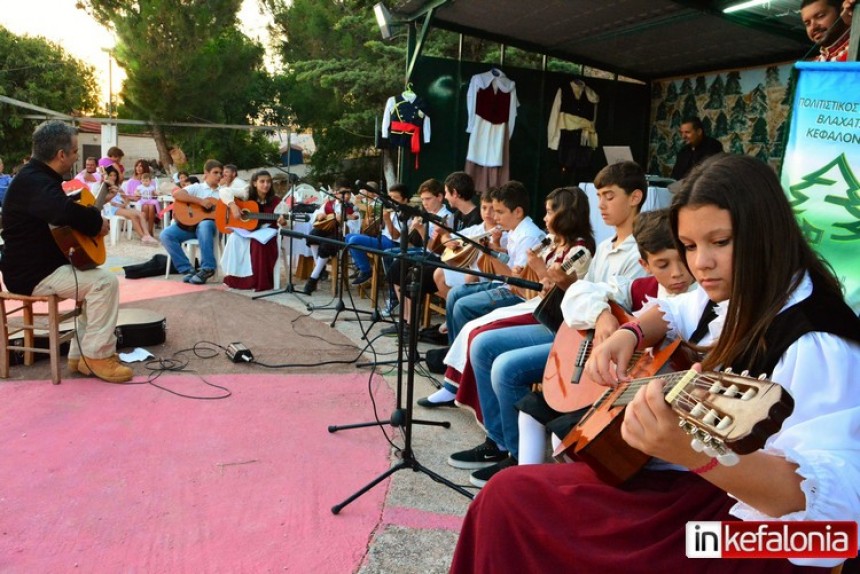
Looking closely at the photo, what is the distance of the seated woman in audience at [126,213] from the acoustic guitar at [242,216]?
3.70 m

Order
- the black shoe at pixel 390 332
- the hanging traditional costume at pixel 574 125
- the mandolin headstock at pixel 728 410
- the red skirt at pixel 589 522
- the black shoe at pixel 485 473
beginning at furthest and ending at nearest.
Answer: the hanging traditional costume at pixel 574 125, the black shoe at pixel 390 332, the black shoe at pixel 485 473, the red skirt at pixel 589 522, the mandolin headstock at pixel 728 410

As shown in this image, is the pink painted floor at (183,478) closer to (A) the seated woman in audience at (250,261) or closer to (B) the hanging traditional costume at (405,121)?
(A) the seated woman in audience at (250,261)

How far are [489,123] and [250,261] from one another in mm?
3439

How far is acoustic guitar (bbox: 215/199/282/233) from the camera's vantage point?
791cm

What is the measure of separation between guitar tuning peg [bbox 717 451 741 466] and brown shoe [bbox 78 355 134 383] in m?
4.09

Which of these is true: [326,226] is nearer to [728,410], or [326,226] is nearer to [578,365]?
[578,365]

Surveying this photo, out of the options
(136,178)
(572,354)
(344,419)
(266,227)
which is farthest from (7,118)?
(572,354)

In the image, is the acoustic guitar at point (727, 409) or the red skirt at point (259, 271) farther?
the red skirt at point (259, 271)

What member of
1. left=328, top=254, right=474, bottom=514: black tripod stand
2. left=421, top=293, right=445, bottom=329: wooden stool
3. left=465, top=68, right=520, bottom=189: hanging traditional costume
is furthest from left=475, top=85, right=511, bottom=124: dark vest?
left=328, top=254, right=474, bottom=514: black tripod stand

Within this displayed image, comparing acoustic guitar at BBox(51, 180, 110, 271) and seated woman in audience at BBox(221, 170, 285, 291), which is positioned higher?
acoustic guitar at BBox(51, 180, 110, 271)

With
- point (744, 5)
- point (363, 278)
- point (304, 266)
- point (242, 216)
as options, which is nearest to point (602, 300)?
point (744, 5)

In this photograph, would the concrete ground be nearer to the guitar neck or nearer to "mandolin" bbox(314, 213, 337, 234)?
"mandolin" bbox(314, 213, 337, 234)

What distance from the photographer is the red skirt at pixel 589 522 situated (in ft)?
4.46

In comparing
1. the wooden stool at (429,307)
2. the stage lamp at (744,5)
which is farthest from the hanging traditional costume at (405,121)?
the stage lamp at (744,5)
